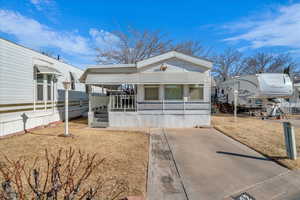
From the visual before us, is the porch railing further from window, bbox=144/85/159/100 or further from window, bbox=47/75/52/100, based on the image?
window, bbox=47/75/52/100

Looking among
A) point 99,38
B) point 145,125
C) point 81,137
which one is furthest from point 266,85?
point 99,38

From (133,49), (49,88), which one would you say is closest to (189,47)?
(133,49)

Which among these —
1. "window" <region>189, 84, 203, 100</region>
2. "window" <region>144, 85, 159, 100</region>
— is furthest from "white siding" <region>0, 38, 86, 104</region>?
"window" <region>189, 84, 203, 100</region>

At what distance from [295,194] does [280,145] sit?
3.51m

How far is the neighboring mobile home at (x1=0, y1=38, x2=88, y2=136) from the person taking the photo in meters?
6.58

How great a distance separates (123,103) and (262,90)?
10786 mm

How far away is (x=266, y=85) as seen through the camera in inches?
479

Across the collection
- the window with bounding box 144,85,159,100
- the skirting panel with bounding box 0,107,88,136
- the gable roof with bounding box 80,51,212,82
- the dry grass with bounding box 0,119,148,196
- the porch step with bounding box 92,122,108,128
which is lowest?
the dry grass with bounding box 0,119,148,196

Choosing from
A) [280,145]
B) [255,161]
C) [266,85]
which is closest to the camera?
[255,161]

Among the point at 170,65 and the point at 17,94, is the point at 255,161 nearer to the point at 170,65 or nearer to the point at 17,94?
the point at 170,65

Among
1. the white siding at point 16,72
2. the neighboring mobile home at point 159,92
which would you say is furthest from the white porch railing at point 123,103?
the white siding at point 16,72

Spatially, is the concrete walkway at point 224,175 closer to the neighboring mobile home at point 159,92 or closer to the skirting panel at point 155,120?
the skirting panel at point 155,120

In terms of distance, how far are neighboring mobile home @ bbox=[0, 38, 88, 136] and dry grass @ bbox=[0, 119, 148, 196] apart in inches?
35.2

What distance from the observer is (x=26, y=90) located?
7.71m
